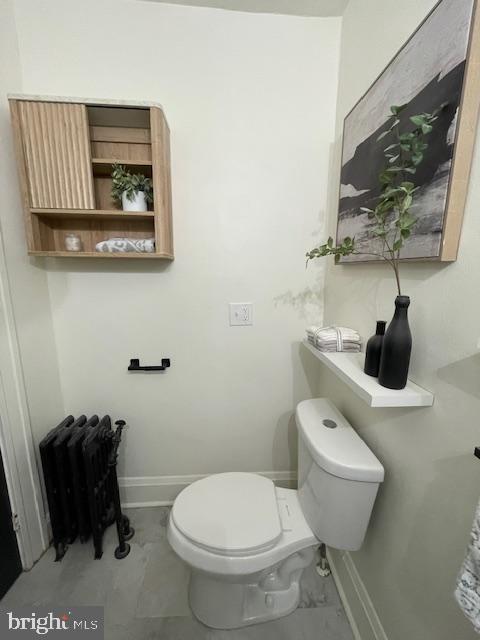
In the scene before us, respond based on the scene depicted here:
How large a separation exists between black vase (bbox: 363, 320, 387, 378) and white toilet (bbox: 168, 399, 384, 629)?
0.30m

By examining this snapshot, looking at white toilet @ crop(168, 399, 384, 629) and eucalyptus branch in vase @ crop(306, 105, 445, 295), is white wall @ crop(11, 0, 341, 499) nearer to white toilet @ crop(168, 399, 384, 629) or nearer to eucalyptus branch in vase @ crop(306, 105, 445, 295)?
white toilet @ crop(168, 399, 384, 629)

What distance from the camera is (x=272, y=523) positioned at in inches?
35.7

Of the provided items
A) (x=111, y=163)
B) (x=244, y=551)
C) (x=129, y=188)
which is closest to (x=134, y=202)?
(x=129, y=188)

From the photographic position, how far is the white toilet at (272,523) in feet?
2.63

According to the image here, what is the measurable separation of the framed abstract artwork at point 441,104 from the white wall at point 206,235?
0.49m

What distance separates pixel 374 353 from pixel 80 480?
1325mm

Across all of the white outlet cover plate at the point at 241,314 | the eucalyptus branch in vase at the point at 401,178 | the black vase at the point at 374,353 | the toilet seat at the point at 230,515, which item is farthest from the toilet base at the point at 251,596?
the eucalyptus branch in vase at the point at 401,178

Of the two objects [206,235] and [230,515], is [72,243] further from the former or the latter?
[230,515]

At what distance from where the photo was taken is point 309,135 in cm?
114

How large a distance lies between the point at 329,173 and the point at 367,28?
0.46 m

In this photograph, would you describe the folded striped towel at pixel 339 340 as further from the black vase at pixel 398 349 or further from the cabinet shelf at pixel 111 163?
the cabinet shelf at pixel 111 163

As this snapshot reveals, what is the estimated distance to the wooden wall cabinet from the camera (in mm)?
938

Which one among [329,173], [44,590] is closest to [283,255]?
[329,173]

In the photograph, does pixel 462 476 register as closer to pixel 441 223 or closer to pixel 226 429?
pixel 441 223
